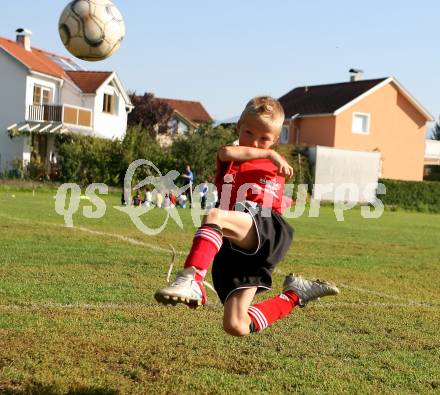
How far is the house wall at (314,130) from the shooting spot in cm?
5409

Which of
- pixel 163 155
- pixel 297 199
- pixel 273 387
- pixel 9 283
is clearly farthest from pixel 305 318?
pixel 163 155

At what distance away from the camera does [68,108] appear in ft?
150

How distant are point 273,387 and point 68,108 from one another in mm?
42736

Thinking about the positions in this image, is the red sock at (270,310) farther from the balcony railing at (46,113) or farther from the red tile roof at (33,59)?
the balcony railing at (46,113)

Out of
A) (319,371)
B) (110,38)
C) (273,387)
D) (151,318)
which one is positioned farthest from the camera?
(110,38)

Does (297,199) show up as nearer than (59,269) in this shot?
No

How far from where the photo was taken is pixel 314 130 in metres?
55.7

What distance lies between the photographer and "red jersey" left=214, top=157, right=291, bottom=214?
504 cm

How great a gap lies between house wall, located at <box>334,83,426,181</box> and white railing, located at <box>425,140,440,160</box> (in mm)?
11139

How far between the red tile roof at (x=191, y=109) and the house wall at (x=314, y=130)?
25.6 meters

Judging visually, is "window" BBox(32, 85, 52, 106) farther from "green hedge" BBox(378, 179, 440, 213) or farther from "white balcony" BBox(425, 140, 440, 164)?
"white balcony" BBox(425, 140, 440, 164)

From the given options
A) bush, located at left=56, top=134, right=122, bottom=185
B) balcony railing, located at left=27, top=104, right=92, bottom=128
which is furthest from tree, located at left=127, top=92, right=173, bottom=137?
bush, located at left=56, top=134, right=122, bottom=185

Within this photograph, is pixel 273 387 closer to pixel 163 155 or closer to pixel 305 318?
pixel 305 318

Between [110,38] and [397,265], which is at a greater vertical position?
[110,38]
